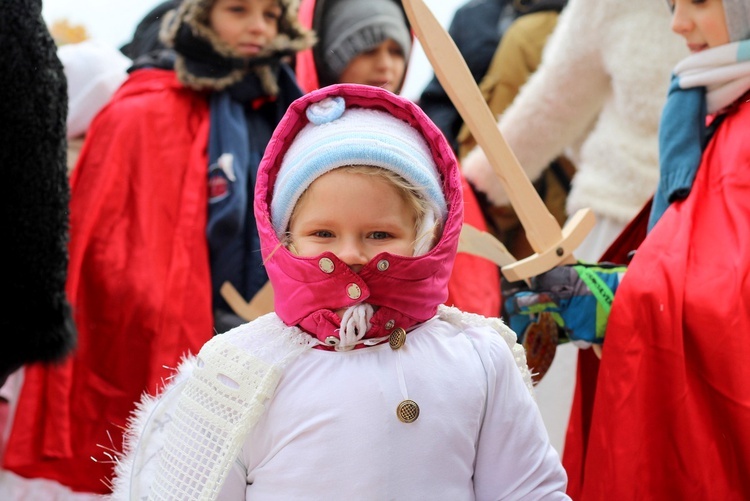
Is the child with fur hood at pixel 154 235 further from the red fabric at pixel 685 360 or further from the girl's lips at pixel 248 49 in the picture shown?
the red fabric at pixel 685 360

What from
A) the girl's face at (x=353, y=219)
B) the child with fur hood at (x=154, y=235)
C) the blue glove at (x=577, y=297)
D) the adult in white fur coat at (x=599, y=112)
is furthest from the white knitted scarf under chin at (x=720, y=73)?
the child with fur hood at (x=154, y=235)

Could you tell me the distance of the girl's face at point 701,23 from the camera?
5.68ft

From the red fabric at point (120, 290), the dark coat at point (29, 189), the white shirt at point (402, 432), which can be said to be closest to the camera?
the white shirt at point (402, 432)

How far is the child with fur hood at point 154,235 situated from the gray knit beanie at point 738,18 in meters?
1.16

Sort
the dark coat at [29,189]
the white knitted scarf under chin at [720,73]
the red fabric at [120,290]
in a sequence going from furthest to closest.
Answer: the red fabric at [120,290]
the white knitted scarf under chin at [720,73]
the dark coat at [29,189]

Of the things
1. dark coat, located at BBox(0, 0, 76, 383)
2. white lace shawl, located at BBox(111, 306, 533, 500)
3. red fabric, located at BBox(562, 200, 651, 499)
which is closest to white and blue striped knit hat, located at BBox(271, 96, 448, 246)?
white lace shawl, located at BBox(111, 306, 533, 500)

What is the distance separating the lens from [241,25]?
2477 millimetres

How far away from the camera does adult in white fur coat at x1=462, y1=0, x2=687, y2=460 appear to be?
7.52 feet

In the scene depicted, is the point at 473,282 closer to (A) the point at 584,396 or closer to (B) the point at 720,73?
(A) the point at 584,396

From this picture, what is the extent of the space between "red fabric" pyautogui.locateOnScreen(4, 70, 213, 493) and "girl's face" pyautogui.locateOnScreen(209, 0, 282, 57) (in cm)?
26

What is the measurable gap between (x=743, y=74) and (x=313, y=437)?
1.04m

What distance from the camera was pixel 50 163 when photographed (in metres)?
1.56

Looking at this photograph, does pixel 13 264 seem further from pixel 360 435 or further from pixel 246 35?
pixel 246 35

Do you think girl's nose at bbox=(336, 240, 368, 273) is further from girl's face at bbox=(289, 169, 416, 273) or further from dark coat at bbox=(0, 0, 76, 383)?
dark coat at bbox=(0, 0, 76, 383)
